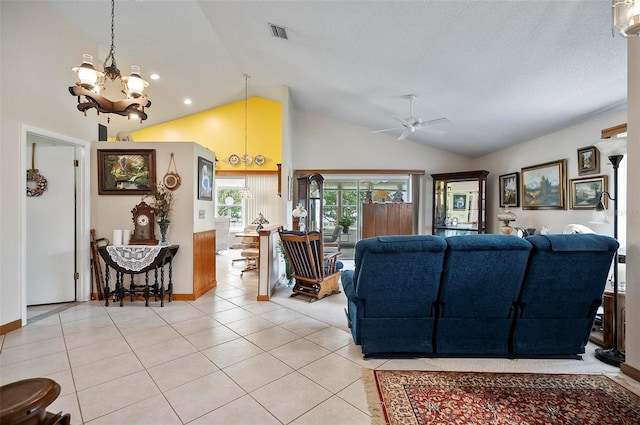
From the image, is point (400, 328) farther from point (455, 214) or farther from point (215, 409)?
point (455, 214)

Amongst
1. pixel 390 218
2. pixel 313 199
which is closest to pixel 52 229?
pixel 313 199

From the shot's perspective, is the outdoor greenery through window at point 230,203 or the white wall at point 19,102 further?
the outdoor greenery through window at point 230,203

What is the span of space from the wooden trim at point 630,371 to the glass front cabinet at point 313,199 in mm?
4860

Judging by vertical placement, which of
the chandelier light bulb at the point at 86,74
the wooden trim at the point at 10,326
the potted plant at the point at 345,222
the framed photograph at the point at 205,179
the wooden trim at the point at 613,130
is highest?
the chandelier light bulb at the point at 86,74

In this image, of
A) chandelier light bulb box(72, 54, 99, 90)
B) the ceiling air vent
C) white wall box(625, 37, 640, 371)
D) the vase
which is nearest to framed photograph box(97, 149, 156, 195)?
the vase

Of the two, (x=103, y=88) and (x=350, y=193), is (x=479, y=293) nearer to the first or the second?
(x=103, y=88)

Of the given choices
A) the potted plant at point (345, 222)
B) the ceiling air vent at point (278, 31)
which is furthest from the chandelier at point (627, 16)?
the potted plant at point (345, 222)

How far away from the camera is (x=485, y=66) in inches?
127

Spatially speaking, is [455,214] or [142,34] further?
[455,214]

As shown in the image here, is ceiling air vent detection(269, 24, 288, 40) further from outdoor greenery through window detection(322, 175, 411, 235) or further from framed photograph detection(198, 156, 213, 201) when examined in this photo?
outdoor greenery through window detection(322, 175, 411, 235)

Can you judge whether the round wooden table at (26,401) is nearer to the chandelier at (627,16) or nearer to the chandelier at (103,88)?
the chandelier at (103,88)

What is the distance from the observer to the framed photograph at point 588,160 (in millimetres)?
3691

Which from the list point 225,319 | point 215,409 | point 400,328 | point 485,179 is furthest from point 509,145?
point 215,409

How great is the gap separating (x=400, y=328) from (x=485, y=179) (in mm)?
4835
